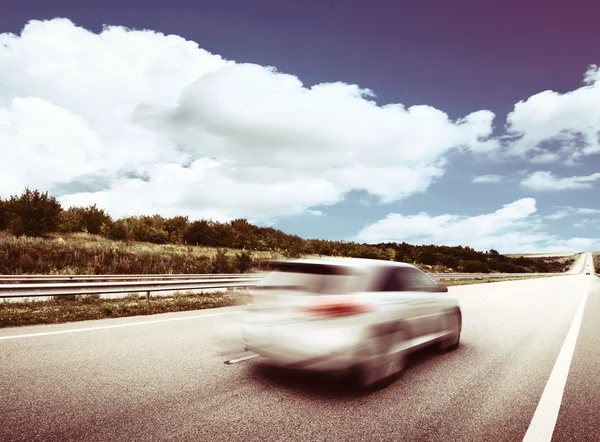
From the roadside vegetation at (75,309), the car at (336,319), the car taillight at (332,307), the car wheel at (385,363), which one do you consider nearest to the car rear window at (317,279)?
the car at (336,319)

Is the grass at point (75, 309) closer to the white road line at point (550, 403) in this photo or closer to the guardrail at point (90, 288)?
the guardrail at point (90, 288)

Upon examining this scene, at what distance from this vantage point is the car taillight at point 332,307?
4.28m

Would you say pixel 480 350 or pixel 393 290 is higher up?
pixel 393 290

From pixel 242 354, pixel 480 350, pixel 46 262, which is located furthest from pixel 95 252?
pixel 480 350

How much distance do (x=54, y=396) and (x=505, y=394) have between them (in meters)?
4.96

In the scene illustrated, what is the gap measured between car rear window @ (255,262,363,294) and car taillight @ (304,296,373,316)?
10 centimetres

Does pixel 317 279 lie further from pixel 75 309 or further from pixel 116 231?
pixel 116 231

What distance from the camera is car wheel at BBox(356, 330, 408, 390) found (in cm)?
436

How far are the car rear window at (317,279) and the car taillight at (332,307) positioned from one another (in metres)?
0.10

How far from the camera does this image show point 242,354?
571cm

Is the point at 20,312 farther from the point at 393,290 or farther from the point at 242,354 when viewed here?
the point at 393,290

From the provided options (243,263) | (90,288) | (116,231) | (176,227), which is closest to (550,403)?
(90,288)


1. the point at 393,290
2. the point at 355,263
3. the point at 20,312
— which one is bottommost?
the point at 20,312

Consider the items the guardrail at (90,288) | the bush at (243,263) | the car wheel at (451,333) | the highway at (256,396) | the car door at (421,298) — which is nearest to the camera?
the highway at (256,396)
